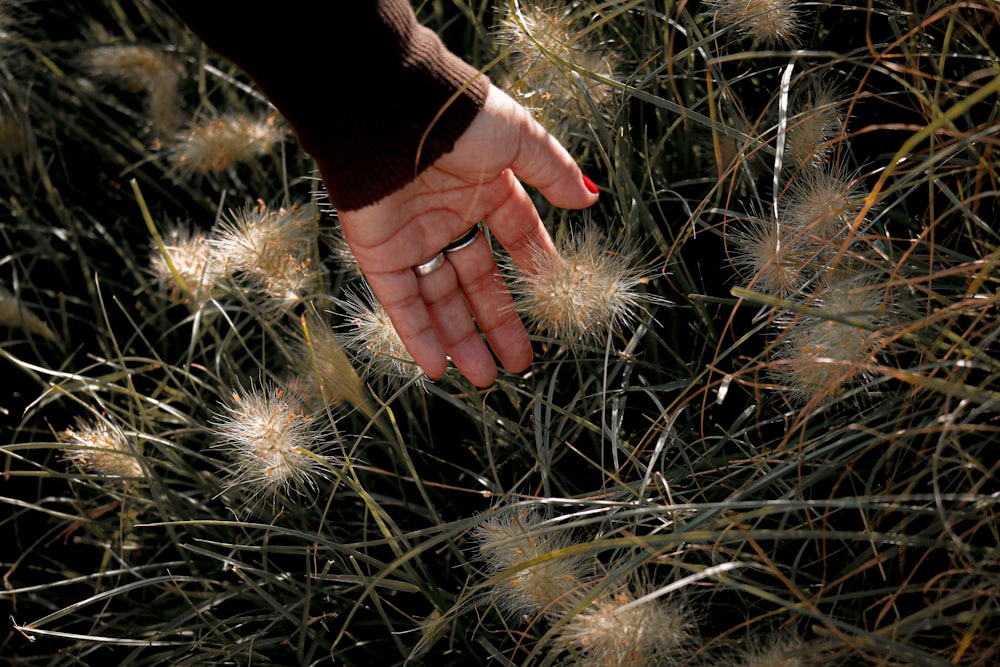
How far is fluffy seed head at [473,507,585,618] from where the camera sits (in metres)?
0.95

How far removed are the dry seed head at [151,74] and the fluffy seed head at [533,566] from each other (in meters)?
1.26

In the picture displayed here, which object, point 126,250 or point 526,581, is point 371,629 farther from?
point 126,250

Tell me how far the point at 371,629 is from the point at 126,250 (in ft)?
3.31

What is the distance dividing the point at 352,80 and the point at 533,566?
0.69m

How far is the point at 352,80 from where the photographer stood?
1102mm

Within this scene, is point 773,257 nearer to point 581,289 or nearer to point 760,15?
point 581,289

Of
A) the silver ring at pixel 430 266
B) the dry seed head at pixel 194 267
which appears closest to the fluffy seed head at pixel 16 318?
the dry seed head at pixel 194 267

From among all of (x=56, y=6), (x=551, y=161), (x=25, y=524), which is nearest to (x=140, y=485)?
(x=25, y=524)

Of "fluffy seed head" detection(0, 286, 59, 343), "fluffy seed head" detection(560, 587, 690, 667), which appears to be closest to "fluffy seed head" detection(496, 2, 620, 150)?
"fluffy seed head" detection(560, 587, 690, 667)

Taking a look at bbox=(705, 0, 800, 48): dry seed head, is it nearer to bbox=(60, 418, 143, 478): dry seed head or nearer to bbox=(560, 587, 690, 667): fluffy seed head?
bbox=(560, 587, 690, 667): fluffy seed head

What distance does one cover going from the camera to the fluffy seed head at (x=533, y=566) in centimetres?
95

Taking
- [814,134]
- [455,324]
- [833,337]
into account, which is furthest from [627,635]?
[814,134]

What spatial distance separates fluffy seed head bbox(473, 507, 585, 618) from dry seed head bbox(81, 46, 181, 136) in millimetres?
1256

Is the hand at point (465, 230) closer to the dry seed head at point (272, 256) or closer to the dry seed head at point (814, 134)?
the dry seed head at point (272, 256)
